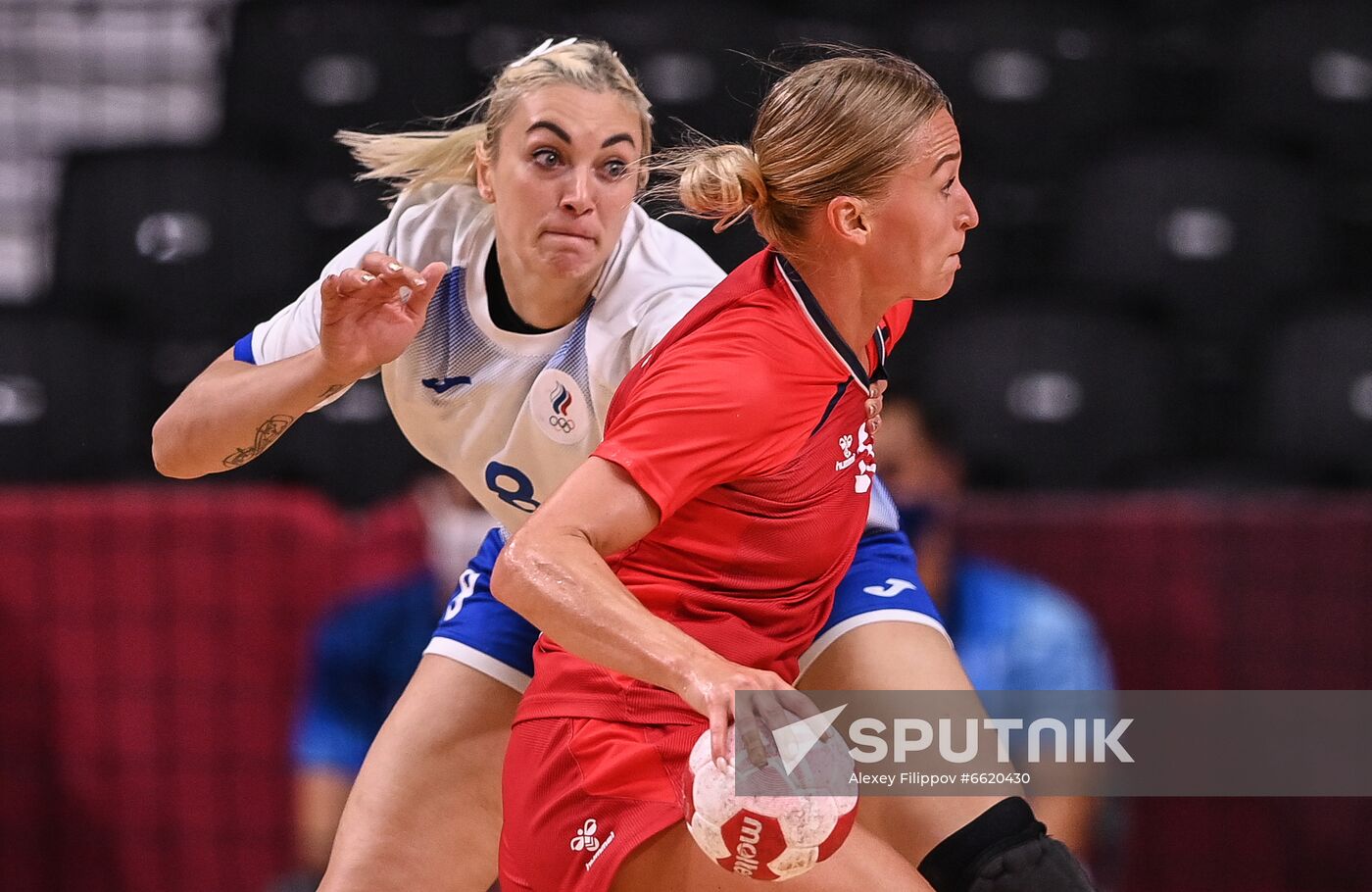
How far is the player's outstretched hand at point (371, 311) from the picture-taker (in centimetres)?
294

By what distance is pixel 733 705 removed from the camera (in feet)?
7.41

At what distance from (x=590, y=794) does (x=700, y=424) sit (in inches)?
21.3

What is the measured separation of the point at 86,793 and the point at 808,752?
138 inches

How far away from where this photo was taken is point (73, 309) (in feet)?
20.6

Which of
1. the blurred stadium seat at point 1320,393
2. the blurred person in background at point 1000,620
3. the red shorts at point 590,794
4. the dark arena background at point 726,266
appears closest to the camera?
the red shorts at point 590,794

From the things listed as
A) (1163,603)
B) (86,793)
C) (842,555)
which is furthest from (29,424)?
(842,555)

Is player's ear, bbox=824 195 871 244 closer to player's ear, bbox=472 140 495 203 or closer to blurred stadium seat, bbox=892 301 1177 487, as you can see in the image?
player's ear, bbox=472 140 495 203

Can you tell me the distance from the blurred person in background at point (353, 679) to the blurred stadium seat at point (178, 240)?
1.59m

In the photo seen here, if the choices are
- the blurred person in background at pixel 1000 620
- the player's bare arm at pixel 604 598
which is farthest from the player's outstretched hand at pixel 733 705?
the blurred person in background at pixel 1000 620

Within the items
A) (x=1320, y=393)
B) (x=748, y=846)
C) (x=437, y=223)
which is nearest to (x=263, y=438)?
(x=437, y=223)

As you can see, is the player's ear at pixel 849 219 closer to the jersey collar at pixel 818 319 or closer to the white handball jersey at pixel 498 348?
the jersey collar at pixel 818 319

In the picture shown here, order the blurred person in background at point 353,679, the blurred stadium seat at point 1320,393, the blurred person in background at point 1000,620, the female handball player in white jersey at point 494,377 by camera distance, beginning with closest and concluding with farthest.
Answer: the female handball player in white jersey at point 494,377, the blurred person in background at point 1000,620, the blurred person in background at point 353,679, the blurred stadium seat at point 1320,393

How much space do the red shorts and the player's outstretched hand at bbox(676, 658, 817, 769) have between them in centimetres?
32

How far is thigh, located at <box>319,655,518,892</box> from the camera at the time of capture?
326cm
